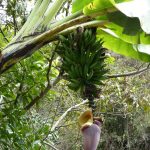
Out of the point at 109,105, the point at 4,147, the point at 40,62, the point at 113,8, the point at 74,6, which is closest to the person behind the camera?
the point at 113,8

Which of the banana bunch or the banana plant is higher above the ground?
the banana plant

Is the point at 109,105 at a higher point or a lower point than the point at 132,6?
lower

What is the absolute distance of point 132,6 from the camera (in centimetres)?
90

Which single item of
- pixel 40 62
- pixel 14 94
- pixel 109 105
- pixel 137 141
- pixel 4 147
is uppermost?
pixel 40 62

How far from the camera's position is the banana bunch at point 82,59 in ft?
3.14

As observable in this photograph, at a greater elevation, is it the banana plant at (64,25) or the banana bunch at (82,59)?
the banana plant at (64,25)

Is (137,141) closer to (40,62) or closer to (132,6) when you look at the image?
(40,62)

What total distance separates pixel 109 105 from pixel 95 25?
2.39m

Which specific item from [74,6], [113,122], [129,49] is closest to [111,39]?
[129,49]

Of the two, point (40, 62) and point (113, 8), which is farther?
point (40, 62)

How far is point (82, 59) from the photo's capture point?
962 mm

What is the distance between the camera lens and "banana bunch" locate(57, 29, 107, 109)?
3.14 ft

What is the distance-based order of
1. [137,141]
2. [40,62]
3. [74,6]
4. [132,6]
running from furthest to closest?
1. [137,141]
2. [40,62]
3. [74,6]
4. [132,6]

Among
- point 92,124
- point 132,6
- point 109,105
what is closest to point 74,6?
point 132,6
